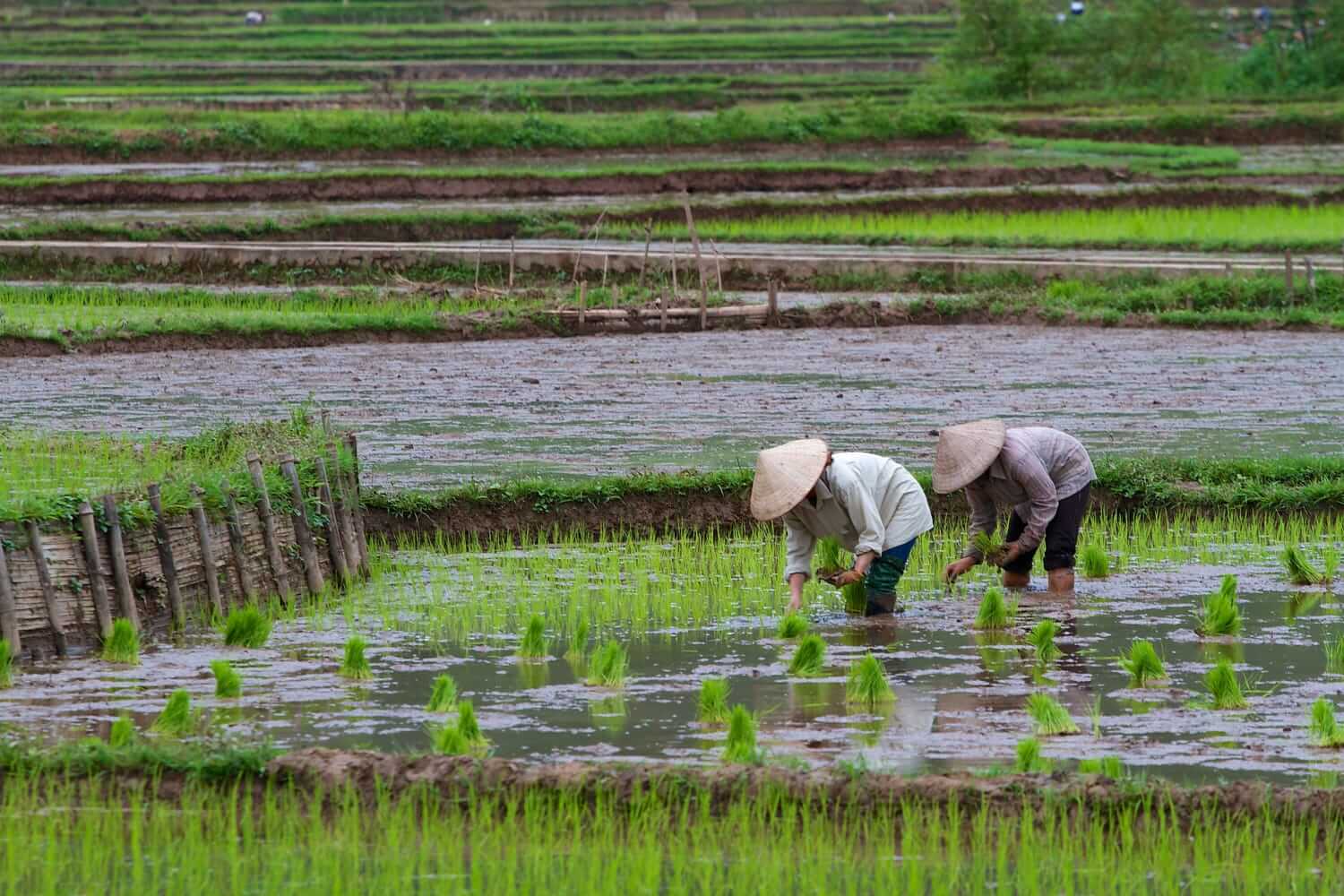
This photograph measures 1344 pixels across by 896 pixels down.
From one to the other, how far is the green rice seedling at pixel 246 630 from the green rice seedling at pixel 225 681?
0.75 meters

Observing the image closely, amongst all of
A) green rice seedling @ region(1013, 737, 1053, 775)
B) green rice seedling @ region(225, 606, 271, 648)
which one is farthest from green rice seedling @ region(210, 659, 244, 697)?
green rice seedling @ region(1013, 737, 1053, 775)

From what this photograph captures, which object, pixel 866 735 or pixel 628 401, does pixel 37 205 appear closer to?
pixel 628 401

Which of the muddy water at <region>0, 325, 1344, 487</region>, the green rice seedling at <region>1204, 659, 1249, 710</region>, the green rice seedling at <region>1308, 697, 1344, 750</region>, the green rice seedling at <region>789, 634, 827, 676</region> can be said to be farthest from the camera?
the muddy water at <region>0, 325, 1344, 487</region>

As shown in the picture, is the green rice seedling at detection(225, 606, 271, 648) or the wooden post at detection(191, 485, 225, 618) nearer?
the green rice seedling at detection(225, 606, 271, 648)

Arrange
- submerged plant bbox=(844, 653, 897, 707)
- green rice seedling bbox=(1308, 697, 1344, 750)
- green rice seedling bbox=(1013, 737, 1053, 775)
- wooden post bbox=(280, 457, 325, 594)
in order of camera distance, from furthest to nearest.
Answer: wooden post bbox=(280, 457, 325, 594) < submerged plant bbox=(844, 653, 897, 707) < green rice seedling bbox=(1308, 697, 1344, 750) < green rice seedling bbox=(1013, 737, 1053, 775)

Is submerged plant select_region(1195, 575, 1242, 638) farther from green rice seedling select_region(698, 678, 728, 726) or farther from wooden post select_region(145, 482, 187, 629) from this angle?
A: wooden post select_region(145, 482, 187, 629)

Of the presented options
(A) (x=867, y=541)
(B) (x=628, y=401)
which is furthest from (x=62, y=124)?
(A) (x=867, y=541)

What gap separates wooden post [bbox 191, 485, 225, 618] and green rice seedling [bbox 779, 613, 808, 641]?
2249 millimetres

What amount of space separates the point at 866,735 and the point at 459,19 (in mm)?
48779

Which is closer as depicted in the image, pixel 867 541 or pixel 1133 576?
pixel 867 541

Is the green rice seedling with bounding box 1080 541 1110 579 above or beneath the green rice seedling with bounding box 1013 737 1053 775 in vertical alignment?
beneath

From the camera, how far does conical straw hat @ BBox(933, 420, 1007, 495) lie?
7.29 metres

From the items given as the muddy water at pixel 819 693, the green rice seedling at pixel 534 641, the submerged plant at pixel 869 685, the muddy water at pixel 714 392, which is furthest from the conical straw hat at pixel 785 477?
the muddy water at pixel 714 392

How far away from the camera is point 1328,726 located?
18.3 feet
